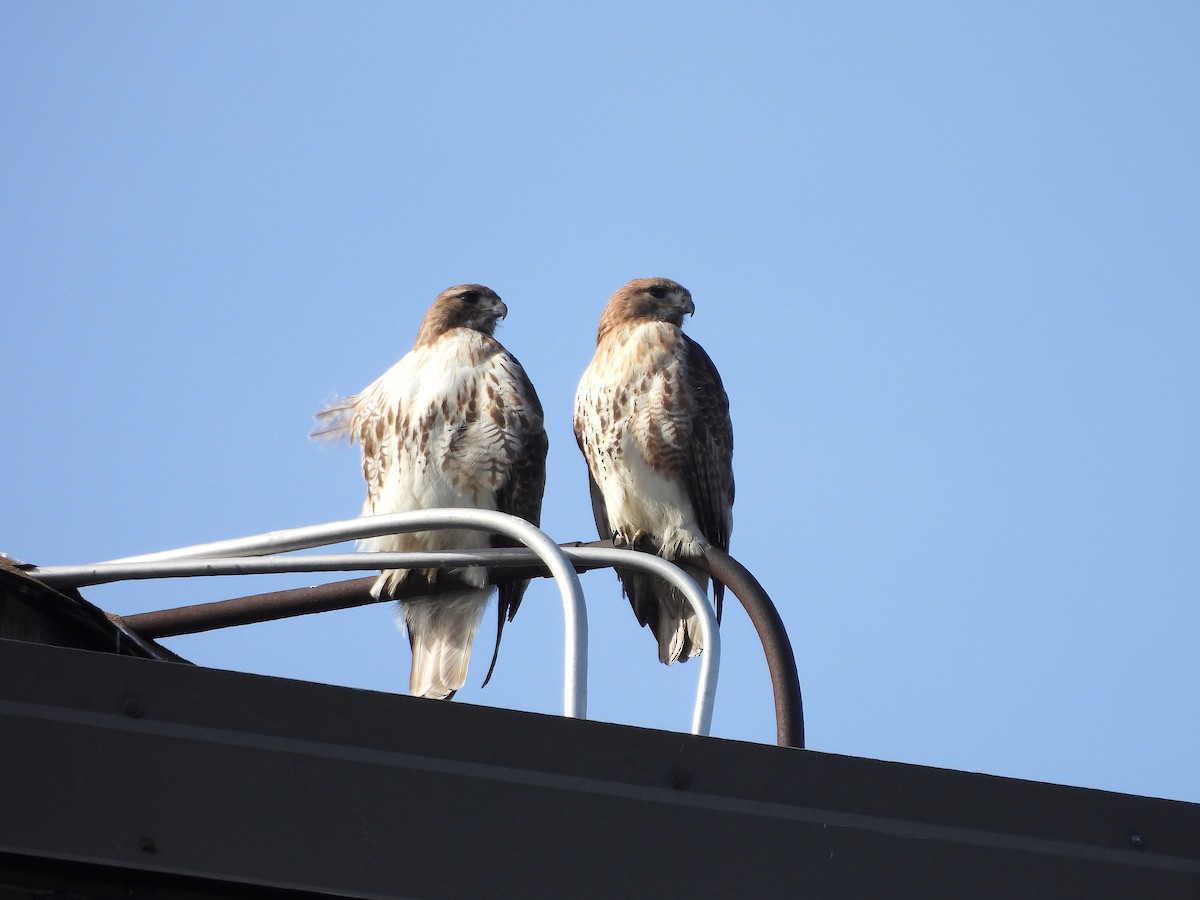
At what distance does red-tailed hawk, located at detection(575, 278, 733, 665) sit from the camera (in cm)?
643

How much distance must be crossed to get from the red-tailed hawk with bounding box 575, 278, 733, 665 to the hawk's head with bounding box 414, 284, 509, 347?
1.74ft

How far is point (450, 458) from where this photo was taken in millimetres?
6191

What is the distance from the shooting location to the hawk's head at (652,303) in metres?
7.02

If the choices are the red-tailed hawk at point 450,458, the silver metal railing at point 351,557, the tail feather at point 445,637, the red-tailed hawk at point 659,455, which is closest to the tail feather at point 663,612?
the red-tailed hawk at point 659,455

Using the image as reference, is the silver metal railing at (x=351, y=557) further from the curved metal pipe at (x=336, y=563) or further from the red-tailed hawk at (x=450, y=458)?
the red-tailed hawk at (x=450, y=458)

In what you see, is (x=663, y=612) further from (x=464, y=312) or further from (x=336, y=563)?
(x=336, y=563)

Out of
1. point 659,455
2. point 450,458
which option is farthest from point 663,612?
point 450,458

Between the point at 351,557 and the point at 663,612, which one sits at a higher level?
the point at 663,612

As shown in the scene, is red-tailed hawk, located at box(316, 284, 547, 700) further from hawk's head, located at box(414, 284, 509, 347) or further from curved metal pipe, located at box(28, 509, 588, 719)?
curved metal pipe, located at box(28, 509, 588, 719)

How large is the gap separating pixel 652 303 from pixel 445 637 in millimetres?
1977

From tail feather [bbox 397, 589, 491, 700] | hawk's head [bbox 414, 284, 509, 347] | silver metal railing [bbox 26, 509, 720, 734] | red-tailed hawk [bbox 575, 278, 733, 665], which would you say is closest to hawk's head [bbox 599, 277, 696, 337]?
red-tailed hawk [bbox 575, 278, 733, 665]

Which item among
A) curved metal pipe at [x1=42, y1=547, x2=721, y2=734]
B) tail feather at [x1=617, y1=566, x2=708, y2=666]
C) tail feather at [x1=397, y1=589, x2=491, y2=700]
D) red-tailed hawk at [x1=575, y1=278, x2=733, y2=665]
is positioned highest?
red-tailed hawk at [x1=575, y1=278, x2=733, y2=665]

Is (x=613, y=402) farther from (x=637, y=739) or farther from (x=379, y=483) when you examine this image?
(x=637, y=739)

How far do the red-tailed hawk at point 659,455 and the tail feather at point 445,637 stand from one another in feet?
2.51
